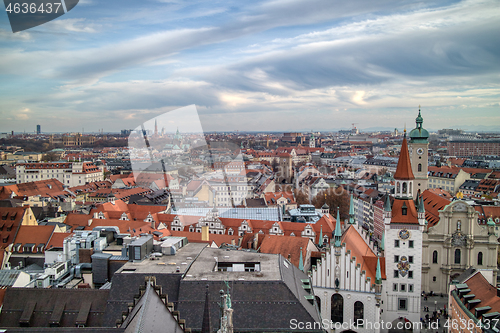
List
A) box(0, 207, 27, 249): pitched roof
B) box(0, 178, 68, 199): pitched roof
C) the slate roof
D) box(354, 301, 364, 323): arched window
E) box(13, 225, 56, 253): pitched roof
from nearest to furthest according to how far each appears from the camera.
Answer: the slate roof
box(354, 301, 364, 323): arched window
box(13, 225, 56, 253): pitched roof
box(0, 207, 27, 249): pitched roof
box(0, 178, 68, 199): pitched roof

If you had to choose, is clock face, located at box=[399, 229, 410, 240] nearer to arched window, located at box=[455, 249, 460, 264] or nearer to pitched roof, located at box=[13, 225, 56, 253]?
arched window, located at box=[455, 249, 460, 264]

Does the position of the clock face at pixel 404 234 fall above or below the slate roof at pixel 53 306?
above

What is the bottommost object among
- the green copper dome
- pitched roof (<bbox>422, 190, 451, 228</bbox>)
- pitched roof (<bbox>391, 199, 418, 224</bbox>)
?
pitched roof (<bbox>422, 190, 451, 228</bbox>)

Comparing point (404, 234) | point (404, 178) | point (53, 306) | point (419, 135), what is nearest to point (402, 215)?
point (404, 234)

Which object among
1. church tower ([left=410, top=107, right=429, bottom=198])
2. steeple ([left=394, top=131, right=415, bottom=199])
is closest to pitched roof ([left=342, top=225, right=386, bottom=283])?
steeple ([left=394, top=131, right=415, bottom=199])

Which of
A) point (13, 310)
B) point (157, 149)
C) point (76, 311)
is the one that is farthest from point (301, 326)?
point (157, 149)

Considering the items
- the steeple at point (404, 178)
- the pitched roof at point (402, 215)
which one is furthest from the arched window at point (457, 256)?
the steeple at point (404, 178)

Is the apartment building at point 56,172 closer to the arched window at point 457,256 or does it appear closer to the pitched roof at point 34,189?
the pitched roof at point 34,189
